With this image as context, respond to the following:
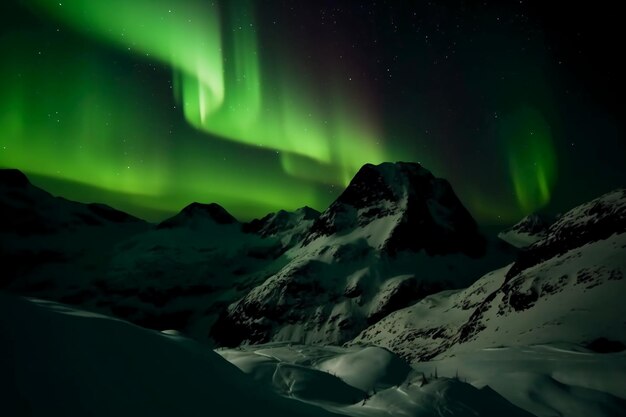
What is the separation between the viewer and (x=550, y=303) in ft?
196

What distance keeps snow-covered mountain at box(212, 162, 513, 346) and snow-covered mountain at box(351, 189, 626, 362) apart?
3059 cm

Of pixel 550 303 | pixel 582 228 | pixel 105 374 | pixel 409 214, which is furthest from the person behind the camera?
pixel 409 214

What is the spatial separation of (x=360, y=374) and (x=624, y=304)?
172 ft

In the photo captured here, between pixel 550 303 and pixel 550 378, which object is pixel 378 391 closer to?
pixel 550 378

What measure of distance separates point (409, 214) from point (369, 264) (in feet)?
101

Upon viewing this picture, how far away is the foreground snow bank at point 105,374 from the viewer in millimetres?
3410

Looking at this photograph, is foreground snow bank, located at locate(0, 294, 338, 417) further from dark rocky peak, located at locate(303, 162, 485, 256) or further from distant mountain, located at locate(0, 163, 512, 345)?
dark rocky peak, located at locate(303, 162, 485, 256)

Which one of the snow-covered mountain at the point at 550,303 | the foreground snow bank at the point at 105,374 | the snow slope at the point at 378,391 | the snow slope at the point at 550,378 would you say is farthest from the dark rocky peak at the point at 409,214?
the foreground snow bank at the point at 105,374

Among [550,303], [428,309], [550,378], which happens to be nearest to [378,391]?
[550,378]

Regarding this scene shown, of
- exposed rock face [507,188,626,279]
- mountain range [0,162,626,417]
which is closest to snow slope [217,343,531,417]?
mountain range [0,162,626,417]

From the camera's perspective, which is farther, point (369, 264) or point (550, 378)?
point (369, 264)

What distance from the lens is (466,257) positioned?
16150 centimetres

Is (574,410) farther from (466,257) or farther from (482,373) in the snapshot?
(466,257)

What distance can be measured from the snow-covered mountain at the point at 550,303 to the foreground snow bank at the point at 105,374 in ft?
123
